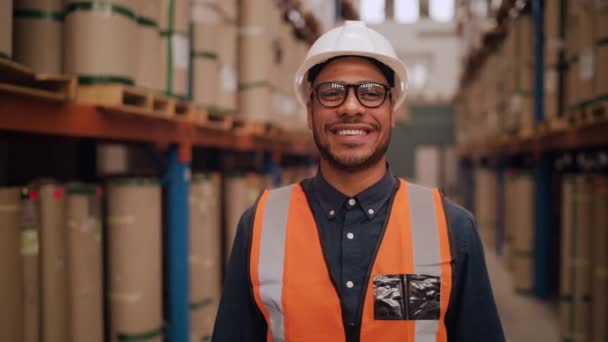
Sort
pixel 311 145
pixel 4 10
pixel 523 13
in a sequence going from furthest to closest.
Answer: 1. pixel 311 145
2. pixel 523 13
3. pixel 4 10

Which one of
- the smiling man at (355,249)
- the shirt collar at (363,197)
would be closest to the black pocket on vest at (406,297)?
the smiling man at (355,249)

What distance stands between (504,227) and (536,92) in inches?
106

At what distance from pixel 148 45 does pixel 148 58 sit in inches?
2.9

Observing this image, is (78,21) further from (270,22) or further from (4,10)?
(270,22)

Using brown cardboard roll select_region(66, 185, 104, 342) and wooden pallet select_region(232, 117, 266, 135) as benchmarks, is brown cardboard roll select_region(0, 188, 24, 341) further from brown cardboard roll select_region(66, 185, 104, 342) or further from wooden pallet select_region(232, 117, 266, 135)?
wooden pallet select_region(232, 117, 266, 135)

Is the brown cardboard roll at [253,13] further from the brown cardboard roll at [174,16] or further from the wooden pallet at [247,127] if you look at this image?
the brown cardboard roll at [174,16]

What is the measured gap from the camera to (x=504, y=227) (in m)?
7.49

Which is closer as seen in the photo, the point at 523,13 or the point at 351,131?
the point at 351,131

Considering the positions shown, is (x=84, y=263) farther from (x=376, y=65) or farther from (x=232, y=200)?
(x=232, y=200)

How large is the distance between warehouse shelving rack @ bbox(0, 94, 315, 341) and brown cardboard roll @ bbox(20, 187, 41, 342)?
0.30 m

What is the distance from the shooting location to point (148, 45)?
2.78 meters

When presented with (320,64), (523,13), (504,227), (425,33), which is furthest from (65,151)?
(425,33)

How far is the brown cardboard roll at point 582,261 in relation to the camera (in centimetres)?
383

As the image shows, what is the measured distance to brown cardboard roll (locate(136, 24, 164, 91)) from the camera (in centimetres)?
273
